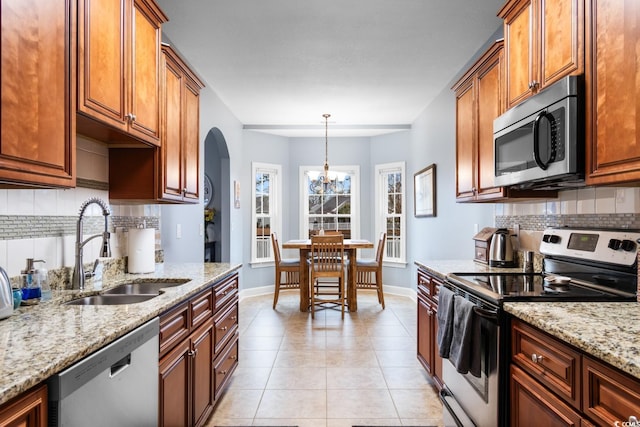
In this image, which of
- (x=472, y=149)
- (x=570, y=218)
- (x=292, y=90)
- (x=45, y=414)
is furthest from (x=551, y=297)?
(x=292, y=90)

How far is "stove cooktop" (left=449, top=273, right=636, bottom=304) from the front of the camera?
157 centimetres

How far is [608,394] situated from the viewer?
102 centimetres

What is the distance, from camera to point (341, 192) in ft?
21.8

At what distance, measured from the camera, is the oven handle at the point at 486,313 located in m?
1.61

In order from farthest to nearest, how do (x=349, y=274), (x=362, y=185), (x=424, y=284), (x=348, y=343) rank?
(x=362, y=185) < (x=349, y=274) < (x=348, y=343) < (x=424, y=284)

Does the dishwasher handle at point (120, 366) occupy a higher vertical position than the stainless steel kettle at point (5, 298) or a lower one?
lower

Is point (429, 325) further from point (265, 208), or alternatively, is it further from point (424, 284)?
point (265, 208)

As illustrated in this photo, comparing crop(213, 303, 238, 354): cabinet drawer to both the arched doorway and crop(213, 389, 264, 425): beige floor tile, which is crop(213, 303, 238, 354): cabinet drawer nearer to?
crop(213, 389, 264, 425): beige floor tile

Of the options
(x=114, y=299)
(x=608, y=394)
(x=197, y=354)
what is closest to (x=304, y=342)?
(x=197, y=354)

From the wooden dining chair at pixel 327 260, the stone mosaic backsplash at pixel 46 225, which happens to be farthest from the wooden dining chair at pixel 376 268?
the stone mosaic backsplash at pixel 46 225

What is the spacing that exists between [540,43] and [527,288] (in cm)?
116

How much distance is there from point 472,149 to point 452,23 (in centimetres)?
98

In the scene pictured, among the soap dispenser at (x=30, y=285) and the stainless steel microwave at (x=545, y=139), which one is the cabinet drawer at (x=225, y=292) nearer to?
the soap dispenser at (x=30, y=285)

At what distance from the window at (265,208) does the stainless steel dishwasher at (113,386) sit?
14.8 feet
